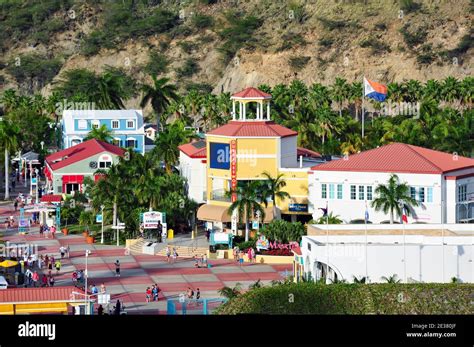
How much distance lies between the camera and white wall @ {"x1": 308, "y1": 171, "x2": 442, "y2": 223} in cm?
8875

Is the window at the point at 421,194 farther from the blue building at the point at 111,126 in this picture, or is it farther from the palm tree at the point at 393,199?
the blue building at the point at 111,126

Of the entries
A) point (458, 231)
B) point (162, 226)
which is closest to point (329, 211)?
point (162, 226)

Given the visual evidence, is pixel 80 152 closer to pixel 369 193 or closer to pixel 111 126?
pixel 111 126

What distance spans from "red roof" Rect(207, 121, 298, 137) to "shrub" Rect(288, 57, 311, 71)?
91459mm

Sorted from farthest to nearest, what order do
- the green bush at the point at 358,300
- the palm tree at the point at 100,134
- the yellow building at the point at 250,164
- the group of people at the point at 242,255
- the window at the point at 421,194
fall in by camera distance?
the palm tree at the point at 100,134
the yellow building at the point at 250,164
the window at the point at 421,194
the group of people at the point at 242,255
the green bush at the point at 358,300

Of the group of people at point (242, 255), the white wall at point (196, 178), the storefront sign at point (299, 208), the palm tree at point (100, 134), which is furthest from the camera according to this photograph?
the palm tree at point (100, 134)

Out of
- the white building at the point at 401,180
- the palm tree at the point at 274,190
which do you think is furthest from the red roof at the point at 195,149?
the white building at the point at 401,180

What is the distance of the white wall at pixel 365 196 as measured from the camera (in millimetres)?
88750

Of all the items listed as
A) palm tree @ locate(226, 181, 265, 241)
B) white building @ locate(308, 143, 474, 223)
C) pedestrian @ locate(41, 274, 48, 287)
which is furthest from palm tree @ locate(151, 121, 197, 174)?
pedestrian @ locate(41, 274, 48, 287)

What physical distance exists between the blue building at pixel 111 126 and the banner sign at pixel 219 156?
119 ft

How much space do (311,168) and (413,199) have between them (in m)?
9.02

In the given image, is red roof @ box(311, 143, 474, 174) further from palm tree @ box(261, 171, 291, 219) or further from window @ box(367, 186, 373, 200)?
palm tree @ box(261, 171, 291, 219)

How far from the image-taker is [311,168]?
310 ft
